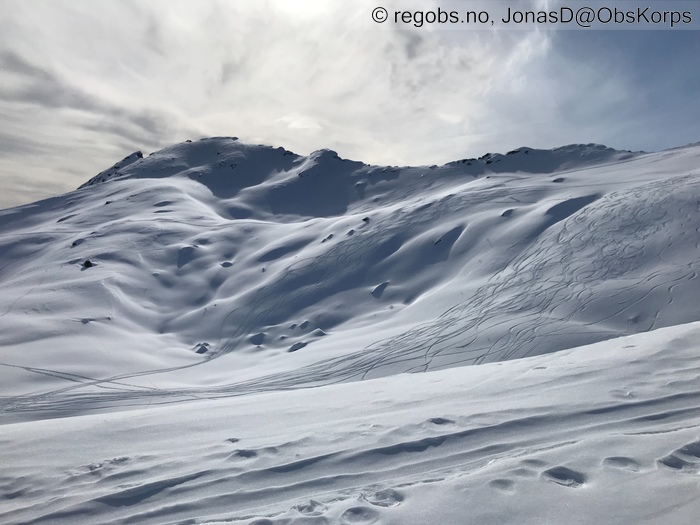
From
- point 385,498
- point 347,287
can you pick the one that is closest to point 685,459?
point 385,498

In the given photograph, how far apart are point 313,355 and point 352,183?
3554 cm

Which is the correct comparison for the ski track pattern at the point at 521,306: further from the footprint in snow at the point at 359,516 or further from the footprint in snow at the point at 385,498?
the footprint in snow at the point at 359,516

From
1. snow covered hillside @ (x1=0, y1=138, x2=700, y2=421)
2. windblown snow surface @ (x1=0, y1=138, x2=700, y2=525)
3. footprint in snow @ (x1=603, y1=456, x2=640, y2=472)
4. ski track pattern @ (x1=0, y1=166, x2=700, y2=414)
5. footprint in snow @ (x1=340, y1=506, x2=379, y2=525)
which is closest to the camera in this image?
footprint in snow @ (x1=340, y1=506, x2=379, y2=525)

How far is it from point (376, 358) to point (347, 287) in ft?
27.8

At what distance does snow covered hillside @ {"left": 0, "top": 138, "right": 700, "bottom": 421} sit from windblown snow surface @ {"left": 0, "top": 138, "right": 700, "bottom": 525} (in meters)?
0.12

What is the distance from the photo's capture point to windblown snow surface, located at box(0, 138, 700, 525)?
3646mm

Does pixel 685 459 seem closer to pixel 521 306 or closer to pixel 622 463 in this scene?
pixel 622 463

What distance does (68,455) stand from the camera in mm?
4969

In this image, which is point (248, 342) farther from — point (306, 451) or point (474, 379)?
point (306, 451)

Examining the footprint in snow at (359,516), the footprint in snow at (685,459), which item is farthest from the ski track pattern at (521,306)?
the footprint in snow at (359,516)

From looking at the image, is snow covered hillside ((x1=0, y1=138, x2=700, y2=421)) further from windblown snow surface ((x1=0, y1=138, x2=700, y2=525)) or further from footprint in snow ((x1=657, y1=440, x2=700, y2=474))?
footprint in snow ((x1=657, y1=440, x2=700, y2=474))

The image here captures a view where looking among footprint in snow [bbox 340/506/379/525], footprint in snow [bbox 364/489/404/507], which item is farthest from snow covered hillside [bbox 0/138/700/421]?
footprint in snow [bbox 340/506/379/525]

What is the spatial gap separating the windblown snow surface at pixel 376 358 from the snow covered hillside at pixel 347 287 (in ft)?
0.39

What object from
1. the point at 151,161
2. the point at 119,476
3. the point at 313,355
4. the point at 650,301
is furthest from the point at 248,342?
the point at 151,161
